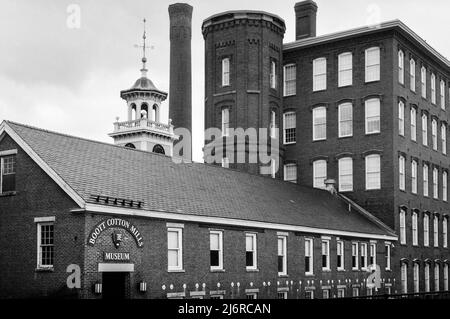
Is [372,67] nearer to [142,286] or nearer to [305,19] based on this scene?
[305,19]

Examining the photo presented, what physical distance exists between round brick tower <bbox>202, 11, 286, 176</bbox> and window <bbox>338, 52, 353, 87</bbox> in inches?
190

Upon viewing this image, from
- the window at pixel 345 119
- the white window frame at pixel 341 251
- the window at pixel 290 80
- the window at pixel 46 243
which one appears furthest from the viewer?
the window at pixel 290 80

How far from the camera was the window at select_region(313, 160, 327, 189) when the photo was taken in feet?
184

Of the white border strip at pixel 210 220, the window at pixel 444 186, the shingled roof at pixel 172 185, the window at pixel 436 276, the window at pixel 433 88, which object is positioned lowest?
the window at pixel 436 276

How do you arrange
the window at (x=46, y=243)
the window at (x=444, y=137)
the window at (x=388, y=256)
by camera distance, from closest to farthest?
the window at (x=46, y=243), the window at (x=388, y=256), the window at (x=444, y=137)

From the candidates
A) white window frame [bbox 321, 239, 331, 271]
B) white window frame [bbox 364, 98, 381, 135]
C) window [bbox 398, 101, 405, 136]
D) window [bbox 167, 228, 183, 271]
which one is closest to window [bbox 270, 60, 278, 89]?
white window frame [bbox 364, 98, 381, 135]

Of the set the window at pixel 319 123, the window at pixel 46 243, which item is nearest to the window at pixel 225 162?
the window at pixel 319 123

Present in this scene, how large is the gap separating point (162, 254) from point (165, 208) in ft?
6.25

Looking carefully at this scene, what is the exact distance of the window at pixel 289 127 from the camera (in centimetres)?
5803

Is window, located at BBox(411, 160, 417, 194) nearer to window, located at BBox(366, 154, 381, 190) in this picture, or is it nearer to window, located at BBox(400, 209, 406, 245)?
window, located at BBox(400, 209, 406, 245)

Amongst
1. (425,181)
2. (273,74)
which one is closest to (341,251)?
(425,181)

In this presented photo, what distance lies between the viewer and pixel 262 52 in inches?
2217

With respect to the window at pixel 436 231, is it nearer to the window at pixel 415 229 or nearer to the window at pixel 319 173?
the window at pixel 415 229

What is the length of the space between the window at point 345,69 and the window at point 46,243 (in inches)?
1277
